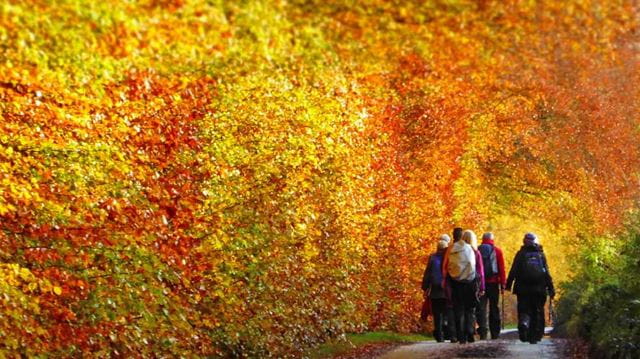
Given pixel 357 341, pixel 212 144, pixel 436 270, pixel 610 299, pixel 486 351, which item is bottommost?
pixel 357 341

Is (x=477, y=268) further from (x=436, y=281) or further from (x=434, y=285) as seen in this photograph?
(x=434, y=285)

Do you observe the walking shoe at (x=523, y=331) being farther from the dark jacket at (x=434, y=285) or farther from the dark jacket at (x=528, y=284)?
the dark jacket at (x=434, y=285)

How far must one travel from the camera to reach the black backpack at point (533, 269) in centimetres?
1952

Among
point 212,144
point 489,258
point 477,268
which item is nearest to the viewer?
point 212,144

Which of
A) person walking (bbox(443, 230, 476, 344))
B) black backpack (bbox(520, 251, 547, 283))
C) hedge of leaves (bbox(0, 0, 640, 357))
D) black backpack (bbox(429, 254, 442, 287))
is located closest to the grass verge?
hedge of leaves (bbox(0, 0, 640, 357))

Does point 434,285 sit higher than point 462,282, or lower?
lower

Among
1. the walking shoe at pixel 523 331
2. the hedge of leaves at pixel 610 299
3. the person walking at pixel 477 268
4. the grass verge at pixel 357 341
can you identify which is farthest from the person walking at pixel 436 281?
the hedge of leaves at pixel 610 299

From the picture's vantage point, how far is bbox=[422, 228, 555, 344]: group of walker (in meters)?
19.0

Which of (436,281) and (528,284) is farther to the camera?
(436,281)

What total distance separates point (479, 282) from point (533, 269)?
954 millimetres

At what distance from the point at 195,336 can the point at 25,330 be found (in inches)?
120

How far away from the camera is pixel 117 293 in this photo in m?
13.2

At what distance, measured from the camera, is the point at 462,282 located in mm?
19094

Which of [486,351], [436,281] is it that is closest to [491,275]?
[436,281]
